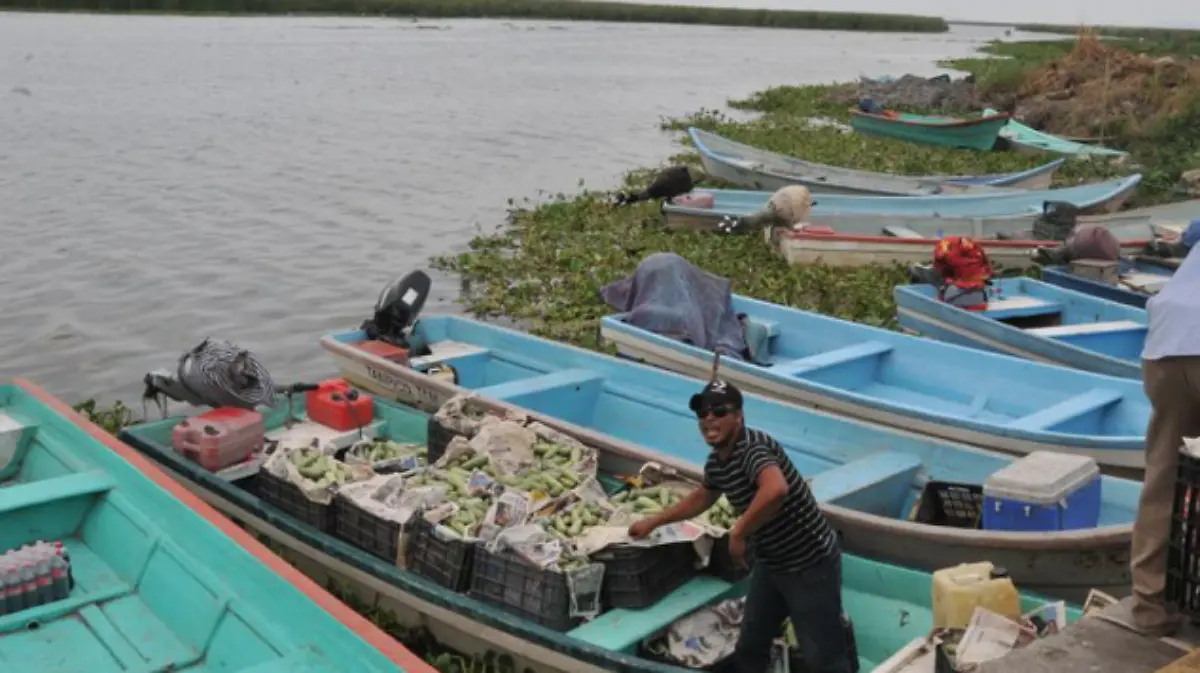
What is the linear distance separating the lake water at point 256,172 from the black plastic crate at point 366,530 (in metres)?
6.14

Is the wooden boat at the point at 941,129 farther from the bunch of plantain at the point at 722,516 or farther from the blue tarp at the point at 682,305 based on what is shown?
the bunch of plantain at the point at 722,516

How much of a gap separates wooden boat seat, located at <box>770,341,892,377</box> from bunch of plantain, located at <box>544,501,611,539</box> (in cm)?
275

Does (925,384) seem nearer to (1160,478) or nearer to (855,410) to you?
(855,410)

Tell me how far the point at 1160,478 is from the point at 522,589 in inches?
121

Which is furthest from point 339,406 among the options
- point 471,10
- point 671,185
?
point 471,10

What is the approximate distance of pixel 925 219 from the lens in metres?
16.3

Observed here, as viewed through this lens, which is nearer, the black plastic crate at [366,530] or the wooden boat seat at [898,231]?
the black plastic crate at [366,530]

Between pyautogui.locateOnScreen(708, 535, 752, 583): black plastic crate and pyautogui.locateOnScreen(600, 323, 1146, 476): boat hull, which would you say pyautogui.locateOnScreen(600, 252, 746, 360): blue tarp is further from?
pyautogui.locateOnScreen(708, 535, 752, 583): black plastic crate

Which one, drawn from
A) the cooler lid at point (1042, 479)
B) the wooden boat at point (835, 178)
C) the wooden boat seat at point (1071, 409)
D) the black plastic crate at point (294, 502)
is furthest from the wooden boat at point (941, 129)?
the black plastic crate at point (294, 502)

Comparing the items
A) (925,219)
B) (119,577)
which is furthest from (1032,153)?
(119,577)

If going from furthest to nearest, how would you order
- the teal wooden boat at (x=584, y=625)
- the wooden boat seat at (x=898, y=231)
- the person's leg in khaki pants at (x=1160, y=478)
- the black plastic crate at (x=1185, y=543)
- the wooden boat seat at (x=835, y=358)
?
the wooden boat seat at (x=898, y=231) < the wooden boat seat at (x=835, y=358) < the teal wooden boat at (x=584, y=625) < the person's leg in khaki pants at (x=1160, y=478) < the black plastic crate at (x=1185, y=543)

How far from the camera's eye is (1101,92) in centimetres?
3334

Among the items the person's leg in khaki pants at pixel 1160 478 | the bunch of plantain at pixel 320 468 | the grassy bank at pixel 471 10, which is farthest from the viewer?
the grassy bank at pixel 471 10

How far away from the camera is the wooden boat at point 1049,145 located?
2592 cm
